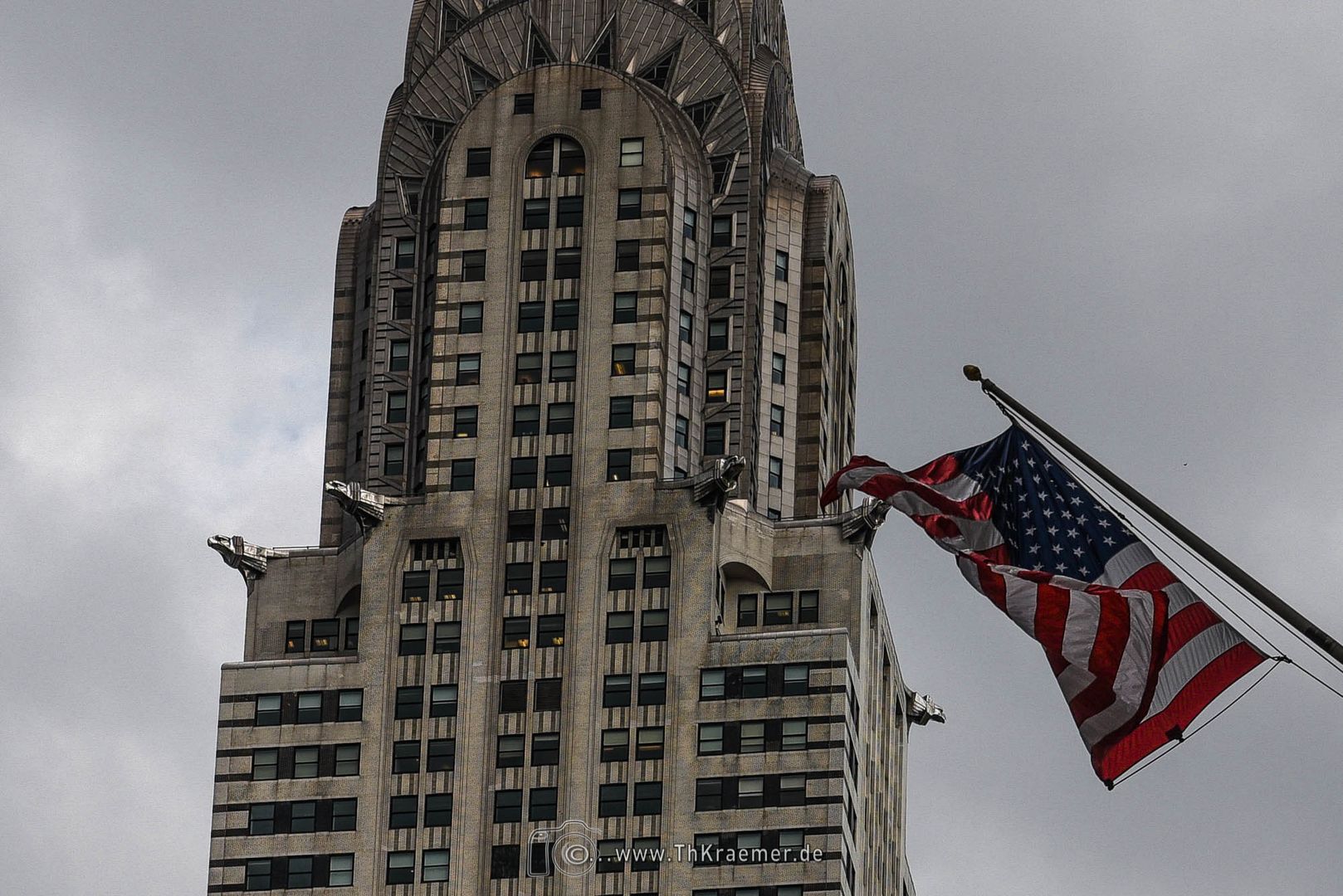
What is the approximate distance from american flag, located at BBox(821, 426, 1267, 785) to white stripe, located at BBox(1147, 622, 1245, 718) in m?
0.03

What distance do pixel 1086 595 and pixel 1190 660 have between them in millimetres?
4140

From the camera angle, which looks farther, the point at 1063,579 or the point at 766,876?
the point at 766,876

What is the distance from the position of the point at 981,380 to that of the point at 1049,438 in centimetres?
264

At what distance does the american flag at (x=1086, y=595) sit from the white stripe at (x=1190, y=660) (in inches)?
1.3

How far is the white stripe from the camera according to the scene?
103312 mm

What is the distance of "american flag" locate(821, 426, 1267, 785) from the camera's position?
104 meters

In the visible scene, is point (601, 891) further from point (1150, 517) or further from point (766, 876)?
point (1150, 517)

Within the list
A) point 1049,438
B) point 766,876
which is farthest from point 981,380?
point 766,876

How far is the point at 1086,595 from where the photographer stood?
10688 cm

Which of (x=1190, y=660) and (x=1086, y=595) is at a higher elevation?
(x=1086, y=595)

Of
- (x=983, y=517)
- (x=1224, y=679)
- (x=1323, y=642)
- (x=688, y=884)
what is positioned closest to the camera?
(x=1323, y=642)

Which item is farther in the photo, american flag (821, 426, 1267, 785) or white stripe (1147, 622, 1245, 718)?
american flag (821, 426, 1267, 785)

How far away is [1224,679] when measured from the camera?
103m

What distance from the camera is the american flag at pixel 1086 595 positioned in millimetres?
104438
